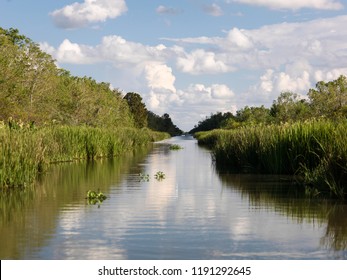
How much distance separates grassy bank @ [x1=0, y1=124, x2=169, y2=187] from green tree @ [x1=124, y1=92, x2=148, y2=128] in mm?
38624

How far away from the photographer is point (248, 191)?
15.4 m

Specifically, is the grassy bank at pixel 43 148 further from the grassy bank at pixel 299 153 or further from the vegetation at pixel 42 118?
the grassy bank at pixel 299 153

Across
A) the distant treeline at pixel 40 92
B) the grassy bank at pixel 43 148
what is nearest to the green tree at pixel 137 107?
the distant treeline at pixel 40 92

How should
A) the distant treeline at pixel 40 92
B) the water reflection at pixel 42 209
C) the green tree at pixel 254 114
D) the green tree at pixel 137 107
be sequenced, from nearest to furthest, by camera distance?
the water reflection at pixel 42 209
the distant treeline at pixel 40 92
the green tree at pixel 254 114
the green tree at pixel 137 107

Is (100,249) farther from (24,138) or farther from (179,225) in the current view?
(24,138)

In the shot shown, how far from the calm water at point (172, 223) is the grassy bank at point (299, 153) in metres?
0.90

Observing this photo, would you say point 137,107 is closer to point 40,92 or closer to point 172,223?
point 40,92

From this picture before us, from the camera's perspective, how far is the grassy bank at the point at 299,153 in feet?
43.6

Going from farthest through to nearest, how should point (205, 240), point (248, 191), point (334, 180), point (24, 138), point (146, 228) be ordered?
Result: point (24, 138)
point (248, 191)
point (334, 180)
point (146, 228)
point (205, 240)

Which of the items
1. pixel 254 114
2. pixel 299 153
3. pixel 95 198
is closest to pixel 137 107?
pixel 254 114

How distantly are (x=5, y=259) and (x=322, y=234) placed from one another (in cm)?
516

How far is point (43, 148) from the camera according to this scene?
22.9 m

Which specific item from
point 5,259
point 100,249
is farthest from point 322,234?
point 5,259
